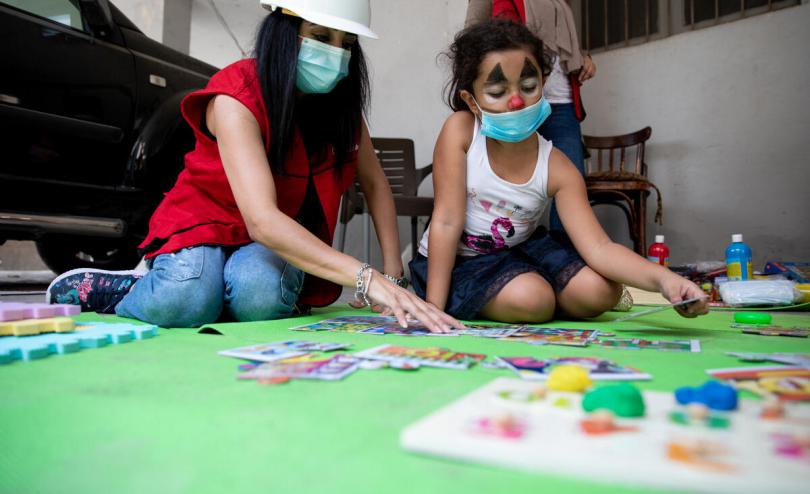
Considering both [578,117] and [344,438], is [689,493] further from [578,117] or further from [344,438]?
[578,117]

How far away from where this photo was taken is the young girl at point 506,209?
1.45 m

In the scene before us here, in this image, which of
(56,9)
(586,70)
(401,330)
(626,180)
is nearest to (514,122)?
(401,330)

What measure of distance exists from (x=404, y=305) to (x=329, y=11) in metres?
0.76

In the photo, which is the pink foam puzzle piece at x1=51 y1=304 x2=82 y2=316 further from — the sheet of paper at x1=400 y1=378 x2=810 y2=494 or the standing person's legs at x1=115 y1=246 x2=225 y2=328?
the sheet of paper at x1=400 y1=378 x2=810 y2=494

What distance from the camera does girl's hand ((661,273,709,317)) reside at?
1093 millimetres

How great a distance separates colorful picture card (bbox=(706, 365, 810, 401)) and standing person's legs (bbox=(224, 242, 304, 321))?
1053mm

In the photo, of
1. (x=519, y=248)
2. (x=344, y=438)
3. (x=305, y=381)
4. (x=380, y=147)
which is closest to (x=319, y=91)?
(x=519, y=248)

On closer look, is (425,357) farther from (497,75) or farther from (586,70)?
(586,70)

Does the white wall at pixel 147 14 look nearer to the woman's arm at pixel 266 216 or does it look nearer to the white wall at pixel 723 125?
the white wall at pixel 723 125


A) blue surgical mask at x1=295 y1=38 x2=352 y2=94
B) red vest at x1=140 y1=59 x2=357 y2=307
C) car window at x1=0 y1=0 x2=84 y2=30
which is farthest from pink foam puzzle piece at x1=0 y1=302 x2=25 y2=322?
car window at x1=0 y1=0 x2=84 y2=30

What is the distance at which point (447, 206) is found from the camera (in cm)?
153

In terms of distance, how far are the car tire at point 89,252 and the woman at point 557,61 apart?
1945 millimetres

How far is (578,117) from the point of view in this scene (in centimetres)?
221

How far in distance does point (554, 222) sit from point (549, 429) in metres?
1.81
